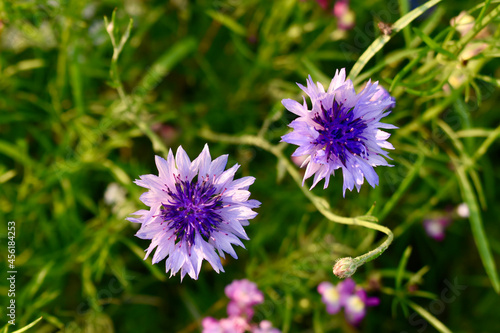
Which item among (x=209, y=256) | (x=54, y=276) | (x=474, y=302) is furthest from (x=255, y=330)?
(x=474, y=302)

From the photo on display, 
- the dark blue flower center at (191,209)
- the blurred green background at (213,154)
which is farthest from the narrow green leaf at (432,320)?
the dark blue flower center at (191,209)

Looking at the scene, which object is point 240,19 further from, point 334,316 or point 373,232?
point 334,316

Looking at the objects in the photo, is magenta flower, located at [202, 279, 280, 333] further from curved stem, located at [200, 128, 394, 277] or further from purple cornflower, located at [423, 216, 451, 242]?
purple cornflower, located at [423, 216, 451, 242]

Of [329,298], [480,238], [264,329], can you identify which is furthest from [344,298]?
[480,238]

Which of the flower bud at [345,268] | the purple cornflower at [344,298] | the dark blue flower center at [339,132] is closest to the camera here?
the flower bud at [345,268]

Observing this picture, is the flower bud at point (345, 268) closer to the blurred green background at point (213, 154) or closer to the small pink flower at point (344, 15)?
the blurred green background at point (213, 154)

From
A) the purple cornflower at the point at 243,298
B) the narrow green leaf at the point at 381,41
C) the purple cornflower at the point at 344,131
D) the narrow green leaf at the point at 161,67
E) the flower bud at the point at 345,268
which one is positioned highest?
the narrow green leaf at the point at 161,67

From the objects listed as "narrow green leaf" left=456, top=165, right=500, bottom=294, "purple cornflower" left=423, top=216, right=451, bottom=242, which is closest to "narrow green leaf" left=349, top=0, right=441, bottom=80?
"narrow green leaf" left=456, top=165, right=500, bottom=294

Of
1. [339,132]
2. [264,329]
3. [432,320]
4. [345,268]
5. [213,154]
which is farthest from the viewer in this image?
[213,154]

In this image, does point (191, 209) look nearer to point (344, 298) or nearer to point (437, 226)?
point (344, 298)
